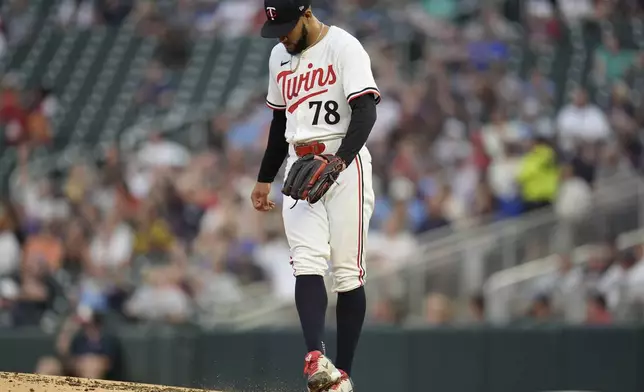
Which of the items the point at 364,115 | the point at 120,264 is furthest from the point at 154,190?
the point at 364,115

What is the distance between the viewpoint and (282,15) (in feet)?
19.9

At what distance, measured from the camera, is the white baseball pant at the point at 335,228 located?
6164 millimetres

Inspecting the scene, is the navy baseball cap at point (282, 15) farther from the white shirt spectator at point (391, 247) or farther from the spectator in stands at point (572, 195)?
the spectator in stands at point (572, 195)

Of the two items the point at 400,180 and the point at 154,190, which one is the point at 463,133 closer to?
the point at 400,180

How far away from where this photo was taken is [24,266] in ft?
37.7

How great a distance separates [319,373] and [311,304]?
41cm

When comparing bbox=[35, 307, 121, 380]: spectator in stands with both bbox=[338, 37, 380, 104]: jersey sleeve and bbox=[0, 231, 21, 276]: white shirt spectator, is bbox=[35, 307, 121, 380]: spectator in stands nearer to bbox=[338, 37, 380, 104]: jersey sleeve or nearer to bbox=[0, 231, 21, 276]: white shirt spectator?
bbox=[0, 231, 21, 276]: white shirt spectator

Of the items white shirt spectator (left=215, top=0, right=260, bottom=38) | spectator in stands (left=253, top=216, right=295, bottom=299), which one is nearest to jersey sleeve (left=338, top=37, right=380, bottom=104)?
spectator in stands (left=253, top=216, right=295, bottom=299)

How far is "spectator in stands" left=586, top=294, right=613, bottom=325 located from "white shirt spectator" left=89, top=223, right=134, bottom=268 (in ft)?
13.1

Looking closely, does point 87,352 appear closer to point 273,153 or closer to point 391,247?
point 391,247

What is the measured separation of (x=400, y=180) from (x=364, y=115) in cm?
651

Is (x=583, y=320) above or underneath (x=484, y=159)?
underneath

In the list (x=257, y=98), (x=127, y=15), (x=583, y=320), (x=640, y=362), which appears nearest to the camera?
(x=640, y=362)

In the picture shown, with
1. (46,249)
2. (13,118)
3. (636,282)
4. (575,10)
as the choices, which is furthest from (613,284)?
(13,118)
